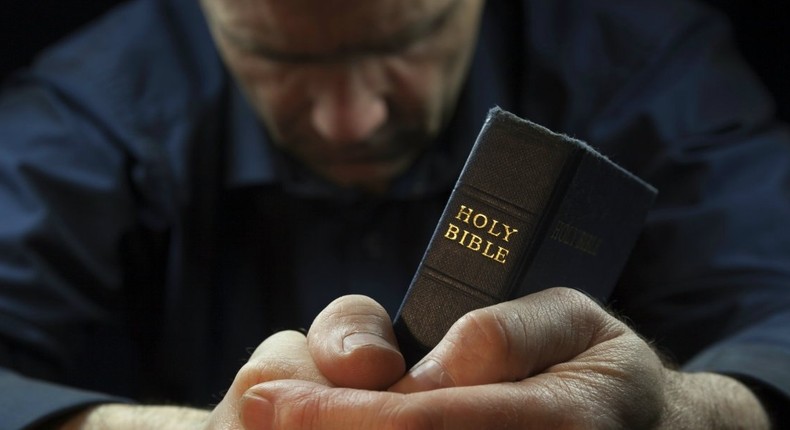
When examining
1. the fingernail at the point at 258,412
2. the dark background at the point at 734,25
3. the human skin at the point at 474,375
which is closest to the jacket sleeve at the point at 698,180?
the dark background at the point at 734,25

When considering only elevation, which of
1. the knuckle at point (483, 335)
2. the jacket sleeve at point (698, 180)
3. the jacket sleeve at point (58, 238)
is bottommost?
the jacket sleeve at point (58, 238)

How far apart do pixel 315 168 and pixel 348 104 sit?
5.0 inches

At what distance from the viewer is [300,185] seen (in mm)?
1151

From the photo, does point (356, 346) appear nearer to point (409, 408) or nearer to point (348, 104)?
point (409, 408)

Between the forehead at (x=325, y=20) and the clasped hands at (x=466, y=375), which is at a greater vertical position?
the forehead at (x=325, y=20)

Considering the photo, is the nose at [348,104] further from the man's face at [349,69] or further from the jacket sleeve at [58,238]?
the jacket sleeve at [58,238]

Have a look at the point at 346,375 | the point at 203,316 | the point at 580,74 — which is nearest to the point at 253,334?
the point at 203,316

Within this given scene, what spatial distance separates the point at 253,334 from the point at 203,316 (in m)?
0.06

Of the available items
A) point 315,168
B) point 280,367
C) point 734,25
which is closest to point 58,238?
point 315,168

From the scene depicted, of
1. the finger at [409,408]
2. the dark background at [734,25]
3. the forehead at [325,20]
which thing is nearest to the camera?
the finger at [409,408]

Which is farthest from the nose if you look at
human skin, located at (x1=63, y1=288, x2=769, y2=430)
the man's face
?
human skin, located at (x1=63, y1=288, x2=769, y2=430)

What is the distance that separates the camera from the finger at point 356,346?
551 millimetres

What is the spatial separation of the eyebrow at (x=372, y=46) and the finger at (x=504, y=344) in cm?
46

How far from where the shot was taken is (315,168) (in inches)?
44.6
